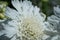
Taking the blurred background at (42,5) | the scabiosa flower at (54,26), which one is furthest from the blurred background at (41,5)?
the scabiosa flower at (54,26)

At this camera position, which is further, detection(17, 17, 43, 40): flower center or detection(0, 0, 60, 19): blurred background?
detection(0, 0, 60, 19): blurred background

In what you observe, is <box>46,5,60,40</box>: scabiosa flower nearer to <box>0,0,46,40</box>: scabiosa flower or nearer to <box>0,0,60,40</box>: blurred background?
<box>0,0,46,40</box>: scabiosa flower

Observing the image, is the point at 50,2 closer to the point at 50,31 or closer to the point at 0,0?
the point at 0,0

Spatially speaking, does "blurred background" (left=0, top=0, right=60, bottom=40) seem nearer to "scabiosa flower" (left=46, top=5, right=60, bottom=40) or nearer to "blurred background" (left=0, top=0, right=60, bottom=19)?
"blurred background" (left=0, top=0, right=60, bottom=19)

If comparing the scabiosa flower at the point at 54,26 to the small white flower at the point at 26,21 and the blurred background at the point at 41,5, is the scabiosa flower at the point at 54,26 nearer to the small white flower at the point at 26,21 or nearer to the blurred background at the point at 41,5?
the small white flower at the point at 26,21

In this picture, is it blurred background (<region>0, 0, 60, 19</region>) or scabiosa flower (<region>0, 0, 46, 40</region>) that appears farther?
blurred background (<region>0, 0, 60, 19</region>)

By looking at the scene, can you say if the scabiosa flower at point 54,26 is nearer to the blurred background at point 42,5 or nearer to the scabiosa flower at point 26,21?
the scabiosa flower at point 26,21

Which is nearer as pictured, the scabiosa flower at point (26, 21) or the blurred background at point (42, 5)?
the scabiosa flower at point (26, 21)

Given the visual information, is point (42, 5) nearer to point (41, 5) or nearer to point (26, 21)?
point (41, 5)

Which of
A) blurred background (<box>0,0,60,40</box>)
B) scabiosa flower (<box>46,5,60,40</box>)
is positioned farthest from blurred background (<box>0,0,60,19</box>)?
scabiosa flower (<box>46,5,60,40</box>)

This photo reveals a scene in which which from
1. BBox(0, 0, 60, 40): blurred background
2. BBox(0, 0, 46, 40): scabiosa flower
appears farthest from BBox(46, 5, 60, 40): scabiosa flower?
BBox(0, 0, 60, 40): blurred background
